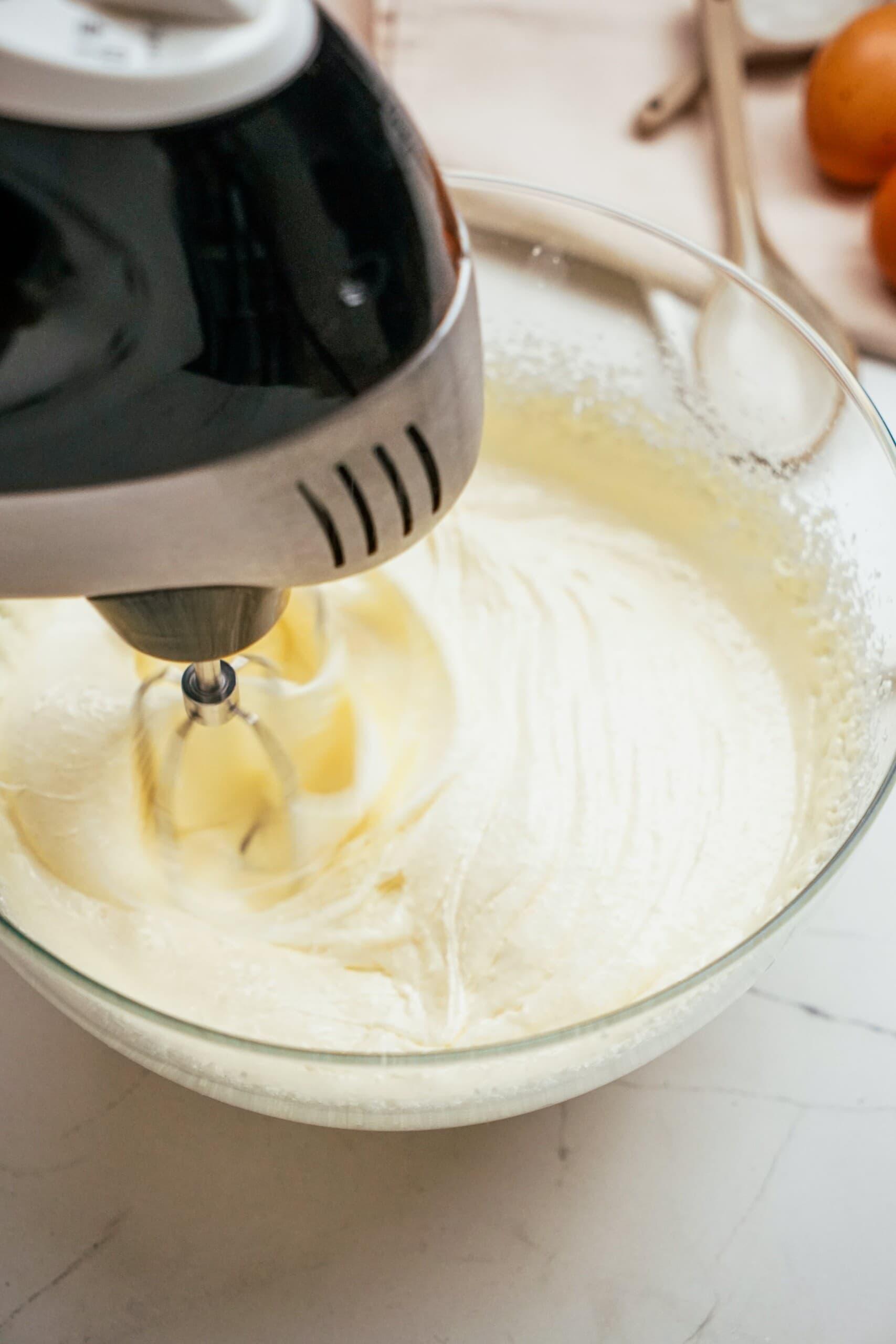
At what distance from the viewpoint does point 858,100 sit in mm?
1041

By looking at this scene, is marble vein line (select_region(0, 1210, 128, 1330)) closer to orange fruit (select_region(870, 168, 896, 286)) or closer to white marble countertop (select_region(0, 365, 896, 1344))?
white marble countertop (select_region(0, 365, 896, 1344))

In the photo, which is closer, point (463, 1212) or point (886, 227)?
point (463, 1212)

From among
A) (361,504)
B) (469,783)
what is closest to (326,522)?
(361,504)

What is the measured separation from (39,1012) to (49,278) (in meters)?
0.44

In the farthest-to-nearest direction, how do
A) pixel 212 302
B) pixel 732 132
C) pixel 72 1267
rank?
pixel 732 132 < pixel 72 1267 < pixel 212 302

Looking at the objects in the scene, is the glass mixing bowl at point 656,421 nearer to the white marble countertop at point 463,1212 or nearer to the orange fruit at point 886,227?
the white marble countertop at point 463,1212

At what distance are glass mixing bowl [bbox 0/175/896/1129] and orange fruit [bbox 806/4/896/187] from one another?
15.4 inches

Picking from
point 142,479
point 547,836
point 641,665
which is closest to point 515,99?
point 641,665

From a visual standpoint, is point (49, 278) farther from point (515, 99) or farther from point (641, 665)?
point (515, 99)

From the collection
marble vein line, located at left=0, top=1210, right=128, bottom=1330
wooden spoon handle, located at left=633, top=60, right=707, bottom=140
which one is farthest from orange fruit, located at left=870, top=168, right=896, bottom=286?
marble vein line, located at left=0, top=1210, right=128, bottom=1330

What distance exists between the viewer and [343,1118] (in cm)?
53

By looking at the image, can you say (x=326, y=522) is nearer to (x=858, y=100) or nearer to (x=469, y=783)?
(x=469, y=783)

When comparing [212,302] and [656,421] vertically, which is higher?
[212,302]

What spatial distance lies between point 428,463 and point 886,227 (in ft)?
2.38
